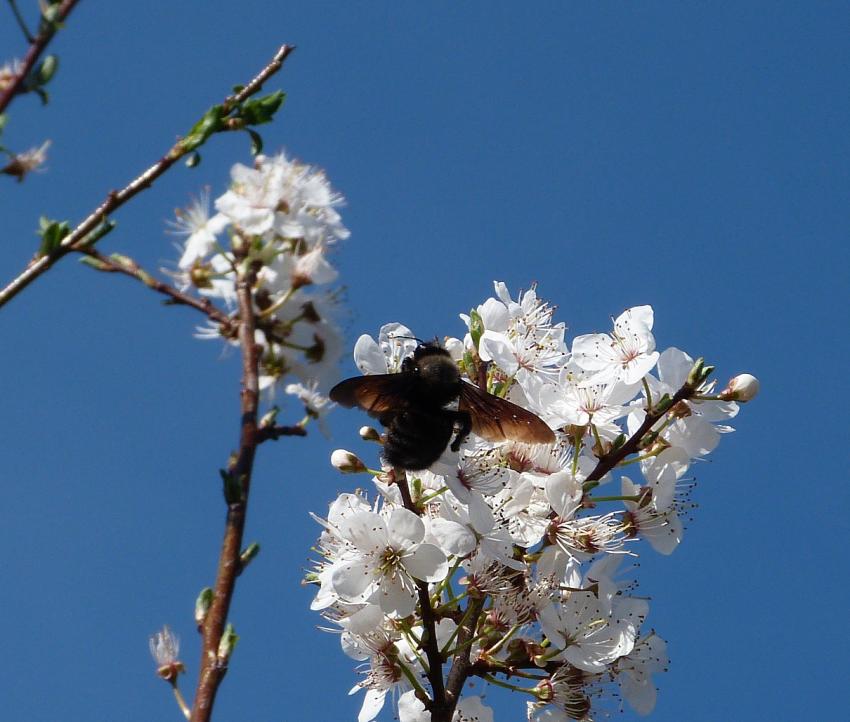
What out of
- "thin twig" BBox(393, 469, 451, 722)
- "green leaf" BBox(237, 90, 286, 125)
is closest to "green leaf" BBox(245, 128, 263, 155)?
"green leaf" BBox(237, 90, 286, 125)

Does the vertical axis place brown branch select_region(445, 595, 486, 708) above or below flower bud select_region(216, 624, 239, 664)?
above

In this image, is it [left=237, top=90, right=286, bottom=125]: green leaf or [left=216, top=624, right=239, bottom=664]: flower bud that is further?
[left=237, top=90, right=286, bottom=125]: green leaf

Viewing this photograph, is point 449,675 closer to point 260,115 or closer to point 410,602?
point 410,602

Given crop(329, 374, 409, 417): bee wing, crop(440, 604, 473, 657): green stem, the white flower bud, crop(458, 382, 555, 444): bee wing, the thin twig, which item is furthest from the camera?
the white flower bud

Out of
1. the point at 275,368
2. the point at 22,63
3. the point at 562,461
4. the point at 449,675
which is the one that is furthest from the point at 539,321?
the point at 22,63

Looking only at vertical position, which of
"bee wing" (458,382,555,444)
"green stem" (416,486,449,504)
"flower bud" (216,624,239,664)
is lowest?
"flower bud" (216,624,239,664)

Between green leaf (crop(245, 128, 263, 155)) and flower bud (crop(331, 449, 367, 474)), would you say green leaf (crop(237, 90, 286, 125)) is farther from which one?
flower bud (crop(331, 449, 367, 474))
